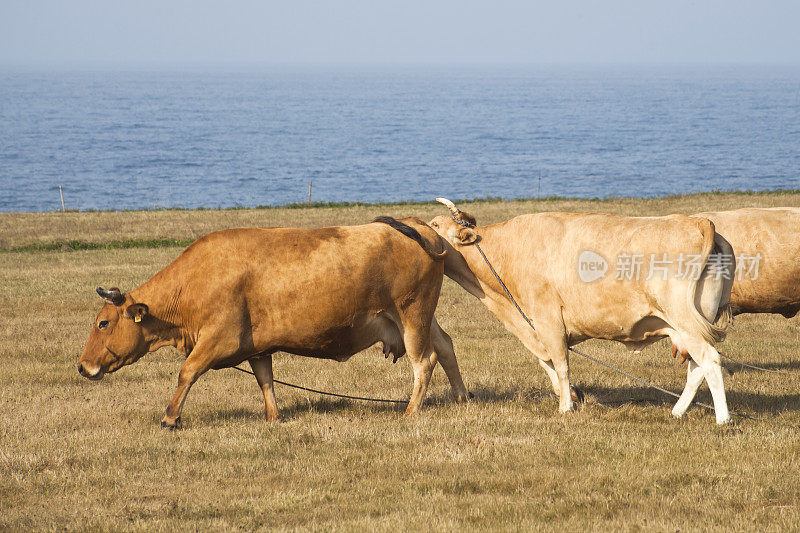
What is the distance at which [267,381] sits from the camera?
33.2ft

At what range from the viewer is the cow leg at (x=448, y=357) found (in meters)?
10.6

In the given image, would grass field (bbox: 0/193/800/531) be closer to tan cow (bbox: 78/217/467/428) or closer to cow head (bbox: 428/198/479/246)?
tan cow (bbox: 78/217/467/428)

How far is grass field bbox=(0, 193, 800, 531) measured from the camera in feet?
23.1

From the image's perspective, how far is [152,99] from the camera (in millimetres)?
179125

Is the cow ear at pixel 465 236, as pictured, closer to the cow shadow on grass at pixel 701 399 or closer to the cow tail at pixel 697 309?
the cow shadow on grass at pixel 701 399

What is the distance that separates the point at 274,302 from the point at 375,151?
8557 centimetres

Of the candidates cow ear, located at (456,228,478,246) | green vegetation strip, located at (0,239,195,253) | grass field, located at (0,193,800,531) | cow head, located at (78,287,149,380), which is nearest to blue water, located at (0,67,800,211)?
green vegetation strip, located at (0,239,195,253)

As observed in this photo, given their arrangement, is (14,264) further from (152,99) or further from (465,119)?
(152,99)

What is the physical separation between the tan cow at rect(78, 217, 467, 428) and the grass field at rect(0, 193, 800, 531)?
31.5 inches

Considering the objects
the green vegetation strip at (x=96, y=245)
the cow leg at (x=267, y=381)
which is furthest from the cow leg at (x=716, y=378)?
the green vegetation strip at (x=96, y=245)

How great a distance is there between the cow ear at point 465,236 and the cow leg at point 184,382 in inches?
127

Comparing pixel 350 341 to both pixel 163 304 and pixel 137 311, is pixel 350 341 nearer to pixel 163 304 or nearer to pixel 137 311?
pixel 163 304

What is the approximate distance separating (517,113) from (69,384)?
14220 centimetres

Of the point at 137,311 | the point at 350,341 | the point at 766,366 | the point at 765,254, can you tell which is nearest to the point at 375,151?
the point at 766,366
